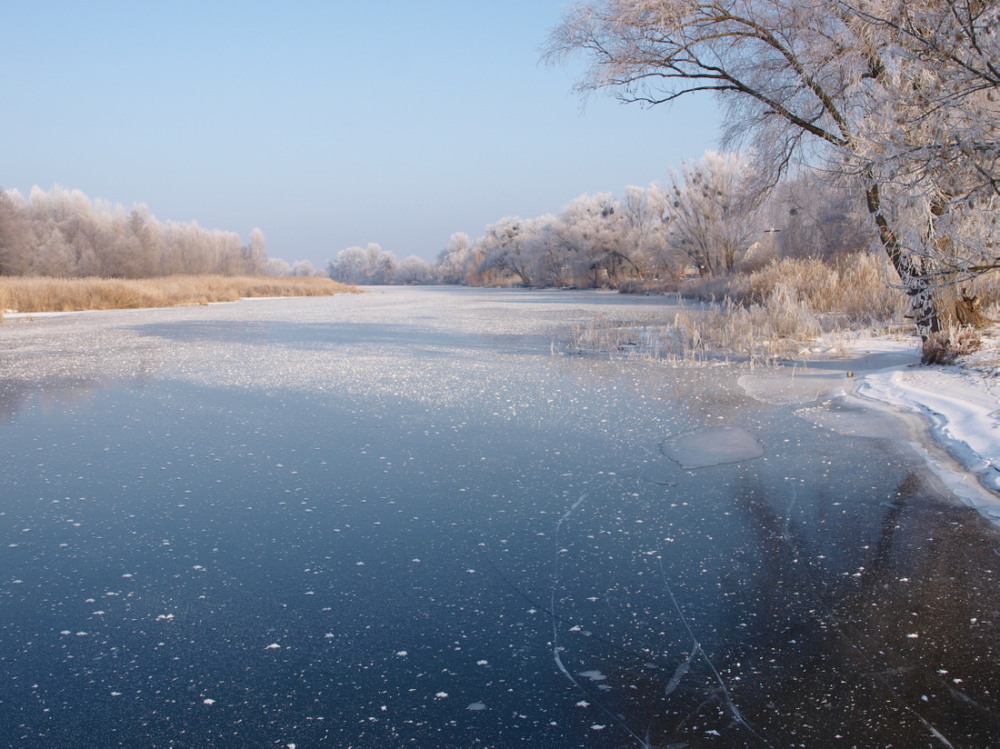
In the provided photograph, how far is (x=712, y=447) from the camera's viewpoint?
4.91m

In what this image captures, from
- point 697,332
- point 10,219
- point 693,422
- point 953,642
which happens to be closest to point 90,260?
point 10,219

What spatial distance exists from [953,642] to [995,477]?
2.13 m

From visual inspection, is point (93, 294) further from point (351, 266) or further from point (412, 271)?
point (351, 266)

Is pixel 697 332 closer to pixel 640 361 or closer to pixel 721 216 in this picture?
pixel 640 361

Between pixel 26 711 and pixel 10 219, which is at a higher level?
pixel 10 219

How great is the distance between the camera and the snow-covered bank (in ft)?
13.0

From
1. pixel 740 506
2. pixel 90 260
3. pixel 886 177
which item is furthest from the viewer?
pixel 90 260

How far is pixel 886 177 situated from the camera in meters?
4.38

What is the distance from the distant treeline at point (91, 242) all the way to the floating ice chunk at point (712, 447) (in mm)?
41178

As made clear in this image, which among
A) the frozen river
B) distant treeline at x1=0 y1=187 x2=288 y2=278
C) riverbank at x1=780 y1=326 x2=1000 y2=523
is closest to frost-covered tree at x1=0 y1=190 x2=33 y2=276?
distant treeline at x1=0 y1=187 x2=288 y2=278

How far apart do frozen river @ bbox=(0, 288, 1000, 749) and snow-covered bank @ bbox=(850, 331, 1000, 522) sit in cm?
29

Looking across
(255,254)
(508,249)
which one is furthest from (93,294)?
(255,254)

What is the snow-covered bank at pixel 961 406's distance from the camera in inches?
156

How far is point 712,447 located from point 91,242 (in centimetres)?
5436
